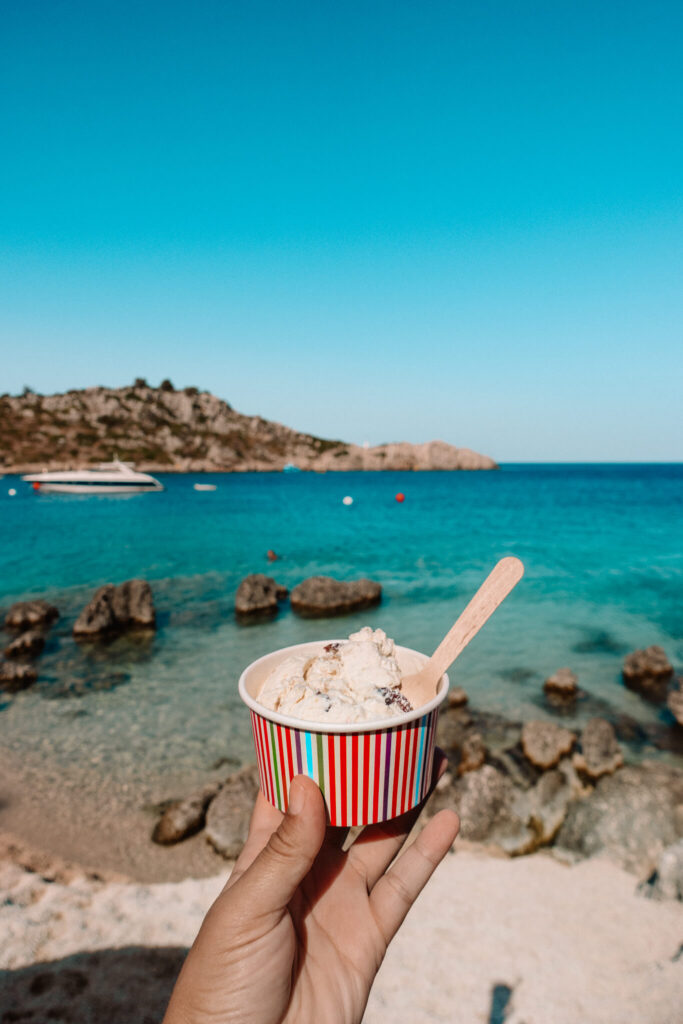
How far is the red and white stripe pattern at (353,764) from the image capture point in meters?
1.95

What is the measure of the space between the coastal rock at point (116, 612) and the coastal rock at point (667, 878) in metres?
12.7

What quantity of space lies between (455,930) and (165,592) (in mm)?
15686

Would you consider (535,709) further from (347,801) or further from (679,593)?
(679,593)

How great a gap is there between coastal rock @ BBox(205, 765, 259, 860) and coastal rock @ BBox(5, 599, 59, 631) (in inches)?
408

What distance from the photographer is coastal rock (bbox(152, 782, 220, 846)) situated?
6270mm

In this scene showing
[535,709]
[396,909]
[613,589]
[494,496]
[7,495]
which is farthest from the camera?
[494,496]

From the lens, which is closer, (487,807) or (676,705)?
(487,807)

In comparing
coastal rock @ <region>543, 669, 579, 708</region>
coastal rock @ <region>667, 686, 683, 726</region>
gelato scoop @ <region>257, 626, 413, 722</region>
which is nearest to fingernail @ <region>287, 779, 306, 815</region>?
gelato scoop @ <region>257, 626, 413, 722</region>

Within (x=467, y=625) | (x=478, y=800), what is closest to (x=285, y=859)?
(x=467, y=625)

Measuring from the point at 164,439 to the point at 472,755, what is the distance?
109 meters

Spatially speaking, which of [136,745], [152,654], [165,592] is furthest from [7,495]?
[136,745]

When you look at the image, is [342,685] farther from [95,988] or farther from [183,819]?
[183,819]

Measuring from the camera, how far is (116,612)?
14.4m

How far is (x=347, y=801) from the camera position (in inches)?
80.4
